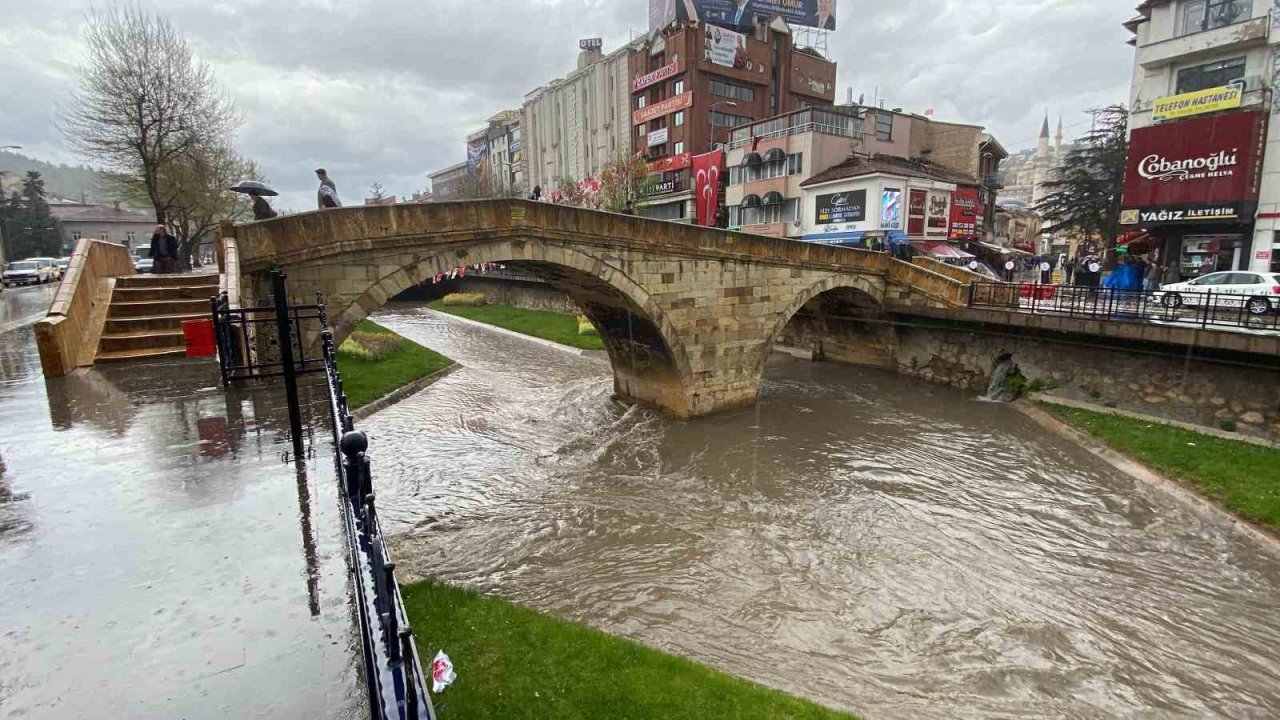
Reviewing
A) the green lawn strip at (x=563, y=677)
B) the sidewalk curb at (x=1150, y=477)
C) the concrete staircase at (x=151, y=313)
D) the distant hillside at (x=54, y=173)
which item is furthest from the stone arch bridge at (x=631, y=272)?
the distant hillside at (x=54, y=173)

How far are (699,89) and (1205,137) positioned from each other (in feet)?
85.6

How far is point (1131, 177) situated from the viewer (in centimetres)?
2336

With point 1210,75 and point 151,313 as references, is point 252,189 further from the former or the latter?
point 1210,75

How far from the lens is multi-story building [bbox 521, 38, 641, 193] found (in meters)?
48.6

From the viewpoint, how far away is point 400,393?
16.5m

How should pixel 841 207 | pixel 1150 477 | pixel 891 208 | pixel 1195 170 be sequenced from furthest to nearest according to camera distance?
pixel 841 207, pixel 891 208, pixel 1195 170, pixel 1150 477

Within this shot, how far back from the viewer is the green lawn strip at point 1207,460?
9978 millimetres

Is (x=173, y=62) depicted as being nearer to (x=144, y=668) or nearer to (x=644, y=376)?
(x=644, y=376)

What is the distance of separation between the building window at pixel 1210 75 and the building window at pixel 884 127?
1330cm

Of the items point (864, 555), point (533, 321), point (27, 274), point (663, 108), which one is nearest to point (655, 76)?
point (663, 108)

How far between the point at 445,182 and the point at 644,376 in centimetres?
8730

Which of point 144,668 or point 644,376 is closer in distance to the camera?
point 144,668

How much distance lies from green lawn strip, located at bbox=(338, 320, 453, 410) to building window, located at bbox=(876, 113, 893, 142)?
2668cm

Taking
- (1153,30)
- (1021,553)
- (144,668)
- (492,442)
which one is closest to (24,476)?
(144,668)
